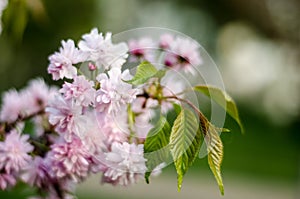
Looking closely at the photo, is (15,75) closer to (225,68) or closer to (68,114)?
(225,68)

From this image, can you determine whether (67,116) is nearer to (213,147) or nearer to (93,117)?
(93,117)

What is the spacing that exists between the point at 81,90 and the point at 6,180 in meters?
0.18

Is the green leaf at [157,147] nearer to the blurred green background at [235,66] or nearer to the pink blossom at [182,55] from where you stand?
the pink blossom at [182,55]

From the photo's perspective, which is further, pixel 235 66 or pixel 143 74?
pixel 235 66

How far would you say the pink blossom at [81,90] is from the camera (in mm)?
522

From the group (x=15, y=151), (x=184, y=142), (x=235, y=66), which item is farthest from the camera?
(x=235, y=66)

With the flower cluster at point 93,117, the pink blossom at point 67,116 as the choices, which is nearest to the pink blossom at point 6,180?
the flower cluster at point 93,117

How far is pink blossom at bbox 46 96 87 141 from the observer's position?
1.79ft

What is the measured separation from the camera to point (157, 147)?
0.53 meters

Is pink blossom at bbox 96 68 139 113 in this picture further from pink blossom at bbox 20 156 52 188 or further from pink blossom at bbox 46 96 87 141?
pink blossom at bbox 20 156 52 188

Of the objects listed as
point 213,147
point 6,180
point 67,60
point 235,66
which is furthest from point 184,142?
point 235,66

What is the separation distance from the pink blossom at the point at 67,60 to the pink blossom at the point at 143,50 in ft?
0.49

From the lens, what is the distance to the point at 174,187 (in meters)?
4.31

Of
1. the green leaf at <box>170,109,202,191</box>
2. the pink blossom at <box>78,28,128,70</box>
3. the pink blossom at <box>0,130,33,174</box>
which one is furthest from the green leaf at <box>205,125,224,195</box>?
the pink blossom at <box>0,130,33,174</box>
